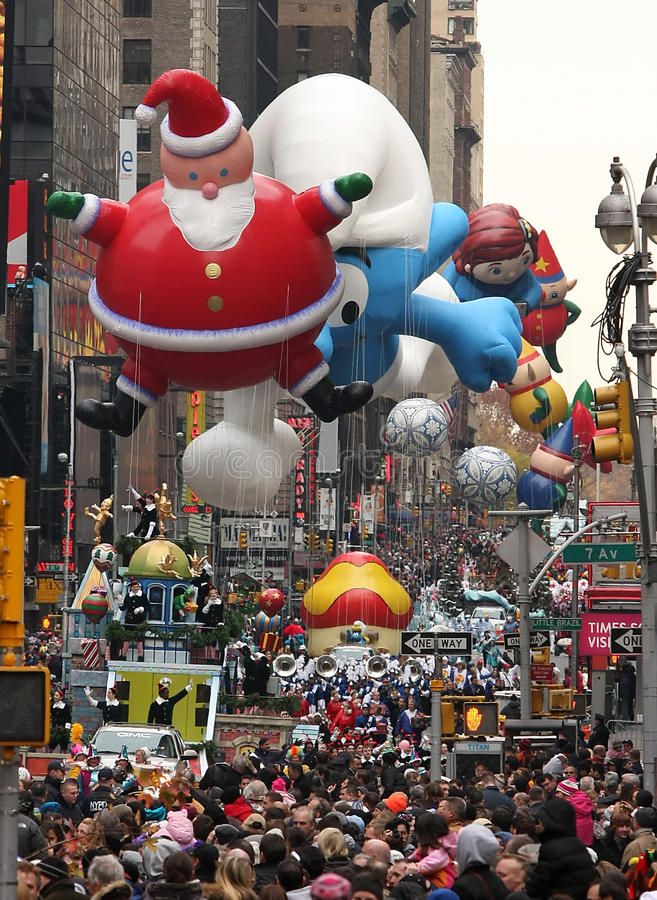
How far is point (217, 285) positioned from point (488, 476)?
22.1 meters

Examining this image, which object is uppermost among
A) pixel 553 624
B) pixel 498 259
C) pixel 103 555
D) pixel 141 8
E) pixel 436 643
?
pixel 141 8

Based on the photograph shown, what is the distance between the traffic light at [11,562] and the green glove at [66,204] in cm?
1094

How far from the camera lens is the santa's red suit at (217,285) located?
19.2m

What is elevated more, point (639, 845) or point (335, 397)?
point (335, 397)

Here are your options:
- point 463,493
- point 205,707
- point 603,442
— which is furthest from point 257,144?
point 463,493

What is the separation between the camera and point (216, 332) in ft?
63.0

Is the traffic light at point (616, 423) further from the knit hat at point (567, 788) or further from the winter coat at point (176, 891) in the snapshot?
the winter coat at point (176, 891)

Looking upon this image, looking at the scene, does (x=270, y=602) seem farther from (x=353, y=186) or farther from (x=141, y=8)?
(x=141, y=8)

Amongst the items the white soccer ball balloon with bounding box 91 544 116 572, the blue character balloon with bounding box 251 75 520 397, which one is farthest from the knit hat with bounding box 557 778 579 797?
the white soccer ball balloon with bounding box 91 544 116 572

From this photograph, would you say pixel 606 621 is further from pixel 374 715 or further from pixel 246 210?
pixel 246 210

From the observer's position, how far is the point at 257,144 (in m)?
22.0

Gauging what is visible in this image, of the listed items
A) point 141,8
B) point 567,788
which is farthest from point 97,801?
point 141,8

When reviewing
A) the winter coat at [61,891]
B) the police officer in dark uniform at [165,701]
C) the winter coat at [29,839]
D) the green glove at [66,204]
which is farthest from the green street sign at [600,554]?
the winter coat at [61,891]

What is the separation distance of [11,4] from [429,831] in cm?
5014
